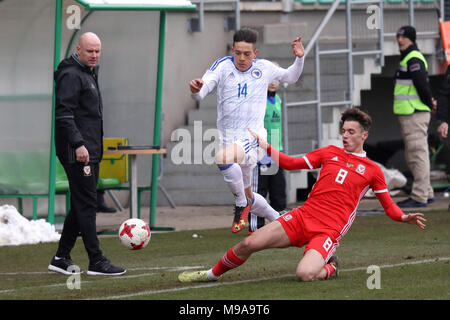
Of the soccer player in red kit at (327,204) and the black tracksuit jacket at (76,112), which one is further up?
the black tracksuit jacket at (76,112)

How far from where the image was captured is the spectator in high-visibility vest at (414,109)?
14.5m

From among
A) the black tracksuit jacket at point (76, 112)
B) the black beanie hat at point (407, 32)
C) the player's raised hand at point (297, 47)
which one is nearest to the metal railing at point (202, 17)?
the black beanie hat at point (407, 32)

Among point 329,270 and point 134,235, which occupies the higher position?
point 134,235

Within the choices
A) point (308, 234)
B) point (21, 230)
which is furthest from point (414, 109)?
point (308, 234)

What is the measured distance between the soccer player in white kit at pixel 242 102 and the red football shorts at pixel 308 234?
6.80 ft

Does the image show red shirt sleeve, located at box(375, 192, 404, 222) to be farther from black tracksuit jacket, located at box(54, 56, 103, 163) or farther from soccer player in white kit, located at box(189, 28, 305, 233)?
black tracksuit jacket, located at box(54, 56, 103, 163)

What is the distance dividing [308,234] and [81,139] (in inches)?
82.5

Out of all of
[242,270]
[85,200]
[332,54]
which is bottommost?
[242,270]

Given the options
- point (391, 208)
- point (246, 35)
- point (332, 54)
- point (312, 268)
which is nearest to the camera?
point (312, 268)

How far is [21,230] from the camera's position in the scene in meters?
11.6

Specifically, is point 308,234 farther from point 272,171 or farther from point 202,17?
point 202,17

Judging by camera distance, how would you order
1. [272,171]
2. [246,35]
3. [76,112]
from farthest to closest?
[272,171]
[246,35]
[76,112]

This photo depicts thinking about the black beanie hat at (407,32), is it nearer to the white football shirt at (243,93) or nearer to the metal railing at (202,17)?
the metal railing at (202,17)
